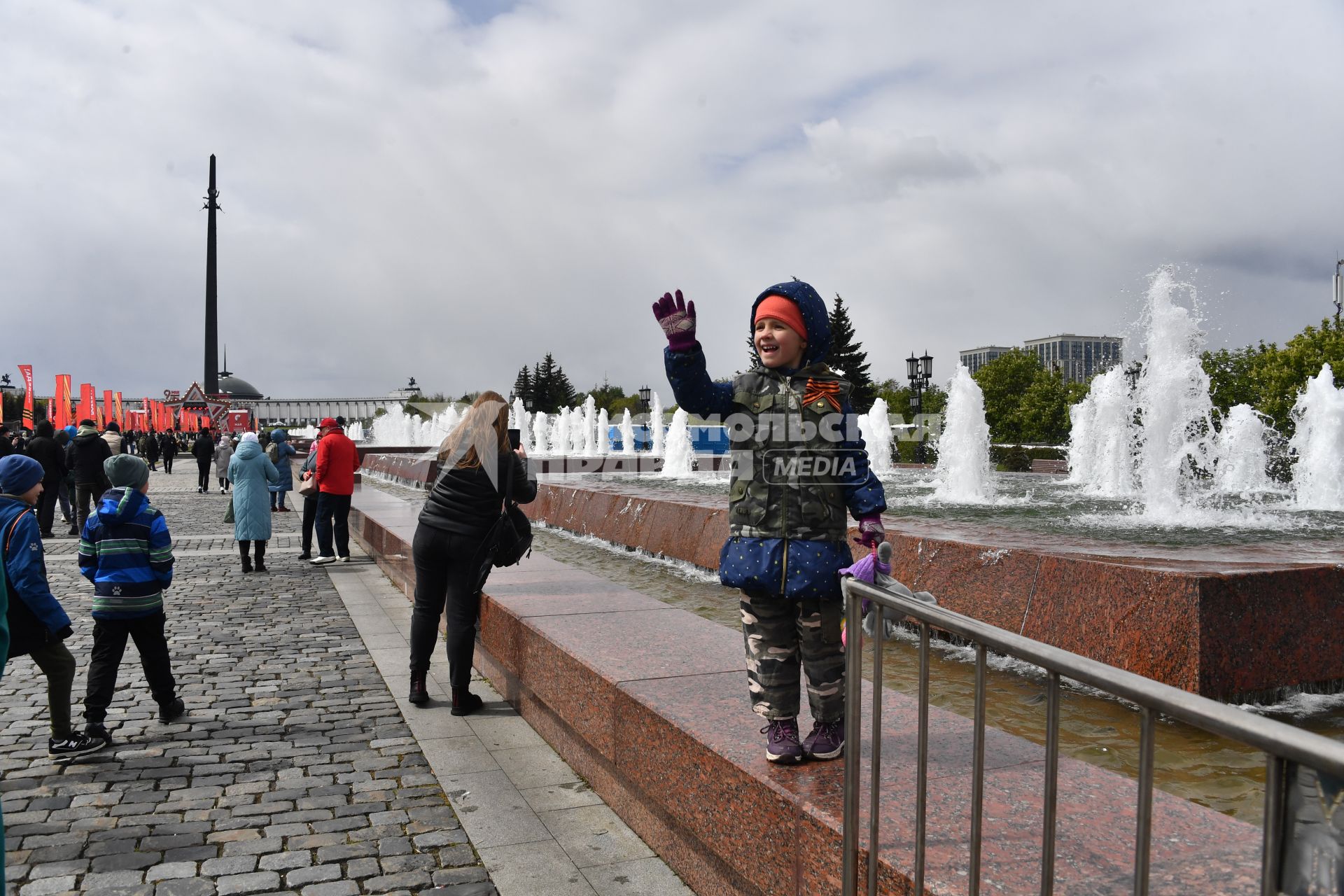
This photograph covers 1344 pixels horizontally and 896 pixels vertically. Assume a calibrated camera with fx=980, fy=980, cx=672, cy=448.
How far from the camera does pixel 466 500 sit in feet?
17.5

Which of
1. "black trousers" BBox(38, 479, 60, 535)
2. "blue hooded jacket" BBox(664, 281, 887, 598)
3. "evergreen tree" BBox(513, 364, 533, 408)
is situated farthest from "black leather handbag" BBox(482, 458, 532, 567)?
"evergreen tree" BBox(513, 364, 533, 408)

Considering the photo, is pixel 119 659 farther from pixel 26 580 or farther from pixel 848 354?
pixel 848 354

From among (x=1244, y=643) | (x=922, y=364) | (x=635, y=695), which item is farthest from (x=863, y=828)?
(x=922, y=364)

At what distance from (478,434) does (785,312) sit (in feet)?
9.10

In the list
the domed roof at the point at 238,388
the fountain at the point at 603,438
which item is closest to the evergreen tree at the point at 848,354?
the fountain at the point at 603,438

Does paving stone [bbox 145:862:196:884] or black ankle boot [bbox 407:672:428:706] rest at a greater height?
black ankle boot [bbox 407:672:428:706]

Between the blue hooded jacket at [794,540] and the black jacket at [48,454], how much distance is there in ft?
47.9

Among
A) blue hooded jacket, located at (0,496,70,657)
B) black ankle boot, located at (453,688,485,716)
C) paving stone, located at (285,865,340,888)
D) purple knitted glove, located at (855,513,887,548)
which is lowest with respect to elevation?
paving stone, located at (285,865,340,888)

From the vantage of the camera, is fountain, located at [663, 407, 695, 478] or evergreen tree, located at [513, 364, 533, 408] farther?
evergreen tree, located at [513, 364, 533, 408]

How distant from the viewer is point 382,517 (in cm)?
1202

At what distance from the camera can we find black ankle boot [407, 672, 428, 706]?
5.55 metres

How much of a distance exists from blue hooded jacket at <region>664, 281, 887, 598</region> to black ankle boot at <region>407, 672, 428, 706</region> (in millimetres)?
3139

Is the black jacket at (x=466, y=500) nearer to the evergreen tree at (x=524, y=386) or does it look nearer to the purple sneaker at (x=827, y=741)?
the purple sneaker at (x=827, y=741)

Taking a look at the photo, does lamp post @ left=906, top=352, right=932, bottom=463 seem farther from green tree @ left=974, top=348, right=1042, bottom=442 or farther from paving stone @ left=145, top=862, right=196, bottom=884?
green tree @ left=974, top=348, right=1042, bottom=442
